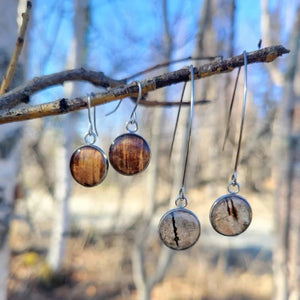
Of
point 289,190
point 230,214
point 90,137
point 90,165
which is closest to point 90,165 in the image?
point 90,165

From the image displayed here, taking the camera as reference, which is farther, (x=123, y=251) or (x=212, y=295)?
(x=123, y=251)

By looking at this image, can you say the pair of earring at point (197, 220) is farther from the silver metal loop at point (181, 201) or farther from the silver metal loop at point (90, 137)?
the silver metal loop at point (90, 137)

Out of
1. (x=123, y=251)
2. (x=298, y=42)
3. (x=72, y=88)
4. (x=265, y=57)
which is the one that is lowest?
(x=123, y=251)

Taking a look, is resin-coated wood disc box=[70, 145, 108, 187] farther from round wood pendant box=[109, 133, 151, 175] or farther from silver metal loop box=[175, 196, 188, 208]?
silver metal loop box=[175, 196, 188, 208]

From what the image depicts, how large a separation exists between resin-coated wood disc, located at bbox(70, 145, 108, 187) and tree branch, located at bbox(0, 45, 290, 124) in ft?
0.38

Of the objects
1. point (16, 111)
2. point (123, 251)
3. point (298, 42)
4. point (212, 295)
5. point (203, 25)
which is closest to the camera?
point (16, 111)

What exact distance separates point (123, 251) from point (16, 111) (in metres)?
4.39

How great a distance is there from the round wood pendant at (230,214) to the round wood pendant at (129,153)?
0.20m

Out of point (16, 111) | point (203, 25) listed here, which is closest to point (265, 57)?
point (16, 111)

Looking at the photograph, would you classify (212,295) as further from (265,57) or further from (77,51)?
(265,57)

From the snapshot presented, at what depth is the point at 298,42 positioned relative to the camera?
1946mm

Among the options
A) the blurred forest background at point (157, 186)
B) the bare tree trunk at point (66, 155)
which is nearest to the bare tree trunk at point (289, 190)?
the blurred forest background at point (157, 186)

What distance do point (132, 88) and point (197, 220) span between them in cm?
32

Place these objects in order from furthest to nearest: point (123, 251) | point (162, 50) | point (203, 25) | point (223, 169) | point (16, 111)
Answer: point (223, 169) → point (123, 251) → point (162, 50) → point (203, 25) → point (16, 111)
